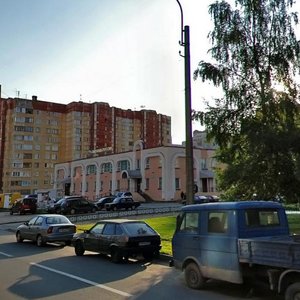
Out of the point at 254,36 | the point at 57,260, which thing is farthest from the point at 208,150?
the point at 57,260

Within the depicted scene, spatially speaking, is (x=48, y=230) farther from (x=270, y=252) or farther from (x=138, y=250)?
(x=270, y=252)

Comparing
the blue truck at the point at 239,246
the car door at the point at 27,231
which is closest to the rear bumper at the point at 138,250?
the blue truck at the point at 239,246

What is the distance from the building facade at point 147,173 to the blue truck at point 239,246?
167 ft

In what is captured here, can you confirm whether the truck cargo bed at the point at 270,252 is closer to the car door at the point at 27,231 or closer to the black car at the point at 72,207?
the car door at the point at 27,231

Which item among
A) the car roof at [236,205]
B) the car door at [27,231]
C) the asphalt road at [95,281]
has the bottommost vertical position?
the asphalt road at [95,281]

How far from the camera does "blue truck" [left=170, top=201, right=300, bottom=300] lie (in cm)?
747

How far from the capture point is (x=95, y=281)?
1046 cm

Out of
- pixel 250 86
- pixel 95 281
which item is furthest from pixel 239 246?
pixel 250 86

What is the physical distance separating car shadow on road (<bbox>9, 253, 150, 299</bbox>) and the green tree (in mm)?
5963

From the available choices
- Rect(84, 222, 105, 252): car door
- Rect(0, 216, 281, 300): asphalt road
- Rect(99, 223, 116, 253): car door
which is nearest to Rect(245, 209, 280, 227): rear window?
Rect(0, 216, 281, 300): asphalt road

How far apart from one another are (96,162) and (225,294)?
68.8m

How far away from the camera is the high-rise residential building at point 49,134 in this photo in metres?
110

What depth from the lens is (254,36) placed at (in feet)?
62.3

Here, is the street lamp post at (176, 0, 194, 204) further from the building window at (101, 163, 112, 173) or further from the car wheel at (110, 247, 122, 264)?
the building window at (101, 163, 112, 173)
